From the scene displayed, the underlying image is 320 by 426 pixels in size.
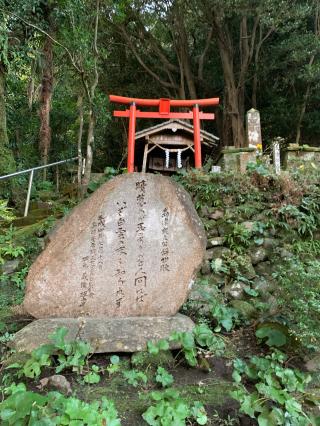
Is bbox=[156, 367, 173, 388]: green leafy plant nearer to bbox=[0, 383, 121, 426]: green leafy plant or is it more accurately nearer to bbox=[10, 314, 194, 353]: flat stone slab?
bbox=[10, 314, 194, 353]: flat stone slab

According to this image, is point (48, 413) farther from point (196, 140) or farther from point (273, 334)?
point (196, 140)

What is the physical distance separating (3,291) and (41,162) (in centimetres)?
836

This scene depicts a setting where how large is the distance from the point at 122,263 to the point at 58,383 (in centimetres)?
124

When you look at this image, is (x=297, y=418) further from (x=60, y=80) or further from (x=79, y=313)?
(x=60, y=80)

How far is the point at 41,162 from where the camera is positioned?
41.2 ft

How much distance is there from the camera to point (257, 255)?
5.41 metres

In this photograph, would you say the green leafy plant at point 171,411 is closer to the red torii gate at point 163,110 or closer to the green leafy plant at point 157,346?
the green leafy plant at point 157,346

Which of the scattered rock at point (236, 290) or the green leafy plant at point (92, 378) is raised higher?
the scattered rock at point (236, 290)

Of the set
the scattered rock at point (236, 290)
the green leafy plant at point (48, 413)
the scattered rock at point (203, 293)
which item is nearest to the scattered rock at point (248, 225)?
the scattered rock at point (236, 290)

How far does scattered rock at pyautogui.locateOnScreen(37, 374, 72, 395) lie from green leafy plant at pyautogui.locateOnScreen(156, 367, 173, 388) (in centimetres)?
70

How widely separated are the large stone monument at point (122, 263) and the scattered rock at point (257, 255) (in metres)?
1.94

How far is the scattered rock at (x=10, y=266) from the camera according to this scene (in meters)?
5.45

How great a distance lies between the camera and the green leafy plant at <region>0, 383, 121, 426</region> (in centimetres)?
225

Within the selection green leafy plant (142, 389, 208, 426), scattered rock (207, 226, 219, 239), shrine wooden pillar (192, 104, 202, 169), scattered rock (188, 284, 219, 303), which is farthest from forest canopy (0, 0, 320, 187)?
green leafy plant (142, 389, 208, 426)
